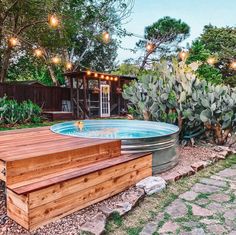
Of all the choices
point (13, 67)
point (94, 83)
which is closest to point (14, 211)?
point (94, 83)

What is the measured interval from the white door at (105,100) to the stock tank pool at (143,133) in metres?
7.47

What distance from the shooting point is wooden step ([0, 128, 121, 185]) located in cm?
235

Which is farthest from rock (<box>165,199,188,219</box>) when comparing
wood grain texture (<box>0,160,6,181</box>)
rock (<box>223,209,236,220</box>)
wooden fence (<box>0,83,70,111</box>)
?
wooden fence (<box>0,83,70,111</box>)

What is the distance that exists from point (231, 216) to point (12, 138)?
2797mm

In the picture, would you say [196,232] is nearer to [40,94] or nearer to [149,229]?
[149,229]

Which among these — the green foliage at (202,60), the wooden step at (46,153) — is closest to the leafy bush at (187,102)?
the wooden step at (46,153)

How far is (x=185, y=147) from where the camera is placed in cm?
525

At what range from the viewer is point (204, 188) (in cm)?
333

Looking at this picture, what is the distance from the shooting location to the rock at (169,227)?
2307 millimetres

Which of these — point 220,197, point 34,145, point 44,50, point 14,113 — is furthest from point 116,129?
point 44,50

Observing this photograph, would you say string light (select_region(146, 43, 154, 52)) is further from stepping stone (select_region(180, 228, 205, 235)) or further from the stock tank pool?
stepping stone (select_region(180, 228, 205, 235))

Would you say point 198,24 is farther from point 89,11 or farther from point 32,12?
point 32,12

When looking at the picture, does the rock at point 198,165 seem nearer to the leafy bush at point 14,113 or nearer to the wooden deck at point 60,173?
the wooden deck at point 60,173

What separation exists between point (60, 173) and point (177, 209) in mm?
1263
